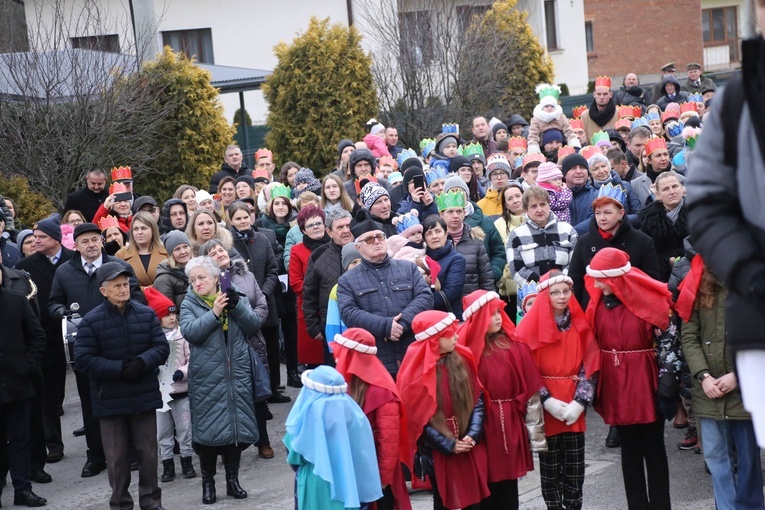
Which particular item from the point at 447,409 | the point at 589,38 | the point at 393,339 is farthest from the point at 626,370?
the point at 589,38

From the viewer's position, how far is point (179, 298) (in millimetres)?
9539

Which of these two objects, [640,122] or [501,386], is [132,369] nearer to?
[501,386]

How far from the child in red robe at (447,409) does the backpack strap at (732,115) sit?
13.5ft

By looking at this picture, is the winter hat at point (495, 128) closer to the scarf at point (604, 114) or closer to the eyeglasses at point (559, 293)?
the scarf at point (604, 114)

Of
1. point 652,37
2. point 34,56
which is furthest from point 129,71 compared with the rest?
point 652,37

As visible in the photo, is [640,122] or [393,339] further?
[640,122]

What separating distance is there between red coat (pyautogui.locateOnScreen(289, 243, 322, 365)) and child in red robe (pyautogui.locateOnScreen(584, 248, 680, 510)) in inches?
150

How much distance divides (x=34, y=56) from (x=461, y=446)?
404 inches

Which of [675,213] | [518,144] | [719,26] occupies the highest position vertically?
[719,26]

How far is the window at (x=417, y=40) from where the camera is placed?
22391 millimetres

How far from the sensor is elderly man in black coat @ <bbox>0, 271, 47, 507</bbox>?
28.8ft

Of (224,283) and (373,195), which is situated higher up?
(373,195)

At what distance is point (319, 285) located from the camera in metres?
9.96

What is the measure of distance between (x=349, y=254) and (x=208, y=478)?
2197 millimetres
